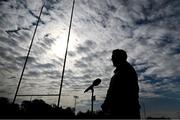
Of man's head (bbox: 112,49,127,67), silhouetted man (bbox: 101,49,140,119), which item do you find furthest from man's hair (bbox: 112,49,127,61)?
silhouetted man (bbox: 101,49,140,119)

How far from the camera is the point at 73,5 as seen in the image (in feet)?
40.9

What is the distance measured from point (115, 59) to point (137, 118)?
3.66 feet

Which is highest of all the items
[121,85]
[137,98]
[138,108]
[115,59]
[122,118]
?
[115,59]

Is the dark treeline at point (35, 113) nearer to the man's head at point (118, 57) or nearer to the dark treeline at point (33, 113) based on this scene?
the dark treeline at point (33, 113)

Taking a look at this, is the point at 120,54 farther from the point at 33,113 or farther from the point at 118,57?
the point at 33,113

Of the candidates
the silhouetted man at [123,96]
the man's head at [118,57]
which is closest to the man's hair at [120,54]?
the man's head at [118,57]

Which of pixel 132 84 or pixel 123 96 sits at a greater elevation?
pixel 132 84

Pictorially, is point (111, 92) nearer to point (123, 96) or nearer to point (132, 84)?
point (123, 96)

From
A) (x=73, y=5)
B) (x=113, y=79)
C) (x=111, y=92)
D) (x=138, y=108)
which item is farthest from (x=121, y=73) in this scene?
(x=73, y=5)

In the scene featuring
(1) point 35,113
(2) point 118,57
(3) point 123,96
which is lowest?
(1) point 35,113

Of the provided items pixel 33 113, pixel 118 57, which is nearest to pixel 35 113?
pixel 33 113

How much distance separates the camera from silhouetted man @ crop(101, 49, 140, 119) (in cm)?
240

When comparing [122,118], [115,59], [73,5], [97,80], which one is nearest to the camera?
[122,118]

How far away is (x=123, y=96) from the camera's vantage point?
2475mm
